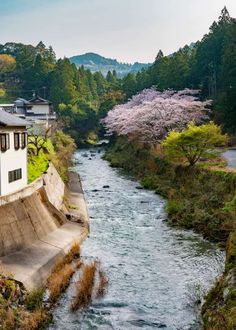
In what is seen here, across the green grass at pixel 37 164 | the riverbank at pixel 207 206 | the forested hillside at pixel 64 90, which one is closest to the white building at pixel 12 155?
the green grass at pixel 37 164

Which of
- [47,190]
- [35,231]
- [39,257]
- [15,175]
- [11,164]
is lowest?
[39,257]

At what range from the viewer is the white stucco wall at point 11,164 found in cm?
2128

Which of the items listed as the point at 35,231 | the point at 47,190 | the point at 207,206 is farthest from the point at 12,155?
the point at 207,206

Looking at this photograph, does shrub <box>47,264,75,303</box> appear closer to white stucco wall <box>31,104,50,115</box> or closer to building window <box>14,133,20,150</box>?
building window <box>14,133,20,150</box>

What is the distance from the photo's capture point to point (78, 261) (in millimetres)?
19484

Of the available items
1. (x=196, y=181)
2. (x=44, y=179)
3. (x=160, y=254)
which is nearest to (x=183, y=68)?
(x=196, y=181)

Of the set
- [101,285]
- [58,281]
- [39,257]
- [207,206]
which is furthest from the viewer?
[207,206]

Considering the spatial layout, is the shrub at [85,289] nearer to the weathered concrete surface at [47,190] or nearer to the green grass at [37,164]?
the weathered concrete surface at [47,190]

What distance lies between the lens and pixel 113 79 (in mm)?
131250

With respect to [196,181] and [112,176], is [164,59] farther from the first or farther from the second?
[196,181]

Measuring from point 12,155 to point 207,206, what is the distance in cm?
1243

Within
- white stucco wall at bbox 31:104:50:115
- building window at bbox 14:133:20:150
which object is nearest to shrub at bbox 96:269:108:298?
building window at bbox 14:133:20:150

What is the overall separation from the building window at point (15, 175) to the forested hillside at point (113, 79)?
26352mm

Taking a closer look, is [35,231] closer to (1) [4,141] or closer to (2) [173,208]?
(1) [4,141]
